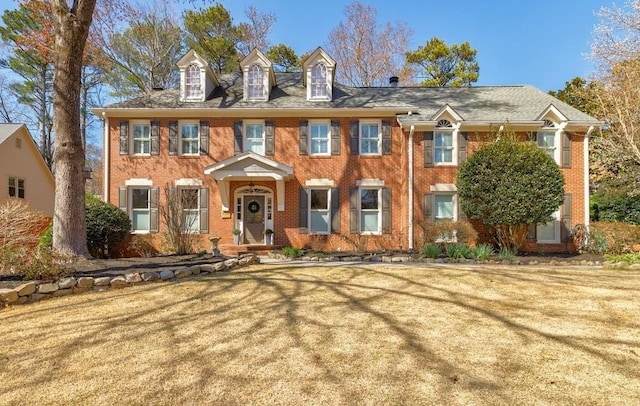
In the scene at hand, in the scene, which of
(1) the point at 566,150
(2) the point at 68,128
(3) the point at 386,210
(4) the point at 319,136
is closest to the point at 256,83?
(4) the point at 319,136

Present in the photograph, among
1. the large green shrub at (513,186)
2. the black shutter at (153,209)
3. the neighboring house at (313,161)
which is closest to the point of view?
the large green shrub at (513,186)

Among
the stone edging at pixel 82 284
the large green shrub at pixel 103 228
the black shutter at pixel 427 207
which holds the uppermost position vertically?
the black shutter at pixel 427 207

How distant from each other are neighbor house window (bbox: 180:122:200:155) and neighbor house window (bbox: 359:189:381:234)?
22.0 feet

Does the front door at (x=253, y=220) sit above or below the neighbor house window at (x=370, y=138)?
below

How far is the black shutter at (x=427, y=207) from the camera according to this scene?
43.9 ft

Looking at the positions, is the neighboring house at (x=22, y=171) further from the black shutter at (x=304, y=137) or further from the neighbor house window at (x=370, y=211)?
the neighbor house window at (x=370, y=211)

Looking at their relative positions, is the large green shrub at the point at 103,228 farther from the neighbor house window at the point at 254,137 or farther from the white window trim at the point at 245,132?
the neighbor house window at the point at 254,137

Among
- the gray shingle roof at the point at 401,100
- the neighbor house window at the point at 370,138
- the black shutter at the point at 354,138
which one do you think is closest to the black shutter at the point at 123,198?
the gray shingle roof at the point at 401,100

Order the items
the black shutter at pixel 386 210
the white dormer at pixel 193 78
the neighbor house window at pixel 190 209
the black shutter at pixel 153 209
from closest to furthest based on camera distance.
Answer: the neighbor house window at pixel 190 209 → the black shutter at pixel 153 209 → the black shutter at pixel 386 210 → the white dormer at pixel 193 78

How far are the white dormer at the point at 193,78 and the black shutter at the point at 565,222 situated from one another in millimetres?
14393

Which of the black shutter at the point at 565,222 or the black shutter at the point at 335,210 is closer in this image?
the black shutter at the point at 565,222

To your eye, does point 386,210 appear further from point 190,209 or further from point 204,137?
point 204,137

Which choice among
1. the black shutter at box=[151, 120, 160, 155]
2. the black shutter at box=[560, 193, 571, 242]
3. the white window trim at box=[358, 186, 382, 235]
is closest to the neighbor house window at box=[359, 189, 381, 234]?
the white window trim at box=[358, 186, 382, 235]

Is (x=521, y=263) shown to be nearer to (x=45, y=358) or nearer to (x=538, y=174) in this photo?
(x=538, y=174)
